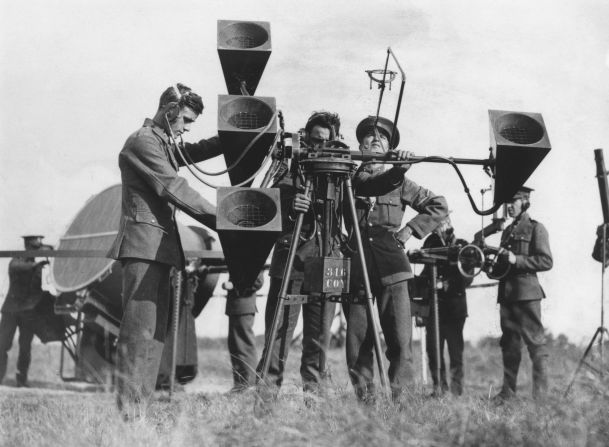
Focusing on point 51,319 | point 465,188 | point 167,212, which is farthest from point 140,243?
point 51,319

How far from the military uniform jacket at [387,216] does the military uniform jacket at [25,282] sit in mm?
6545

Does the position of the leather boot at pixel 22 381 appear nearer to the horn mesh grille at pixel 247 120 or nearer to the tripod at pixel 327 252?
the tripod at pixel 327 252

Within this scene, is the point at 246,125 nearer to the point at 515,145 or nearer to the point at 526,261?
the point at 515,145

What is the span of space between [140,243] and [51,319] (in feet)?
23.0

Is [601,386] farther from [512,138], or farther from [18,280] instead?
[18,280]

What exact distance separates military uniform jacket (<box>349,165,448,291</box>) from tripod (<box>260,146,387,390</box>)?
0.40m

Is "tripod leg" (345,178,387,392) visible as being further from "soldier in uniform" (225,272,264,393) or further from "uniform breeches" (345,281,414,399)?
"soldier in uniform" (225,272,264,393)

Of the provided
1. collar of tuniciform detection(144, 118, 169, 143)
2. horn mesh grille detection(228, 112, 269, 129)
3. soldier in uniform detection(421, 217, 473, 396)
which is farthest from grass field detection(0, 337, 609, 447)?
soldier in uniform detection(421, 217, 473, 396)

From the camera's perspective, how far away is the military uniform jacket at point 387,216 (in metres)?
6.02

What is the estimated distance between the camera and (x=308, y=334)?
660 cm

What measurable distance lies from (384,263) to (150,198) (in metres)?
1.77

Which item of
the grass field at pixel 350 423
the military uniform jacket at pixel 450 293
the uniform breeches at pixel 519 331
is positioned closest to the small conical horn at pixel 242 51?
the grass field at pixel 350 423

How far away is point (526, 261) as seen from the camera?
8539 mm

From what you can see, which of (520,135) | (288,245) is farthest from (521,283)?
(520,135)
